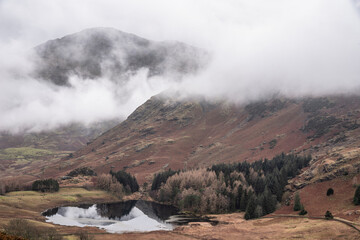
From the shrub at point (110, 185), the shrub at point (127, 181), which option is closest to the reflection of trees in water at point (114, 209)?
the shrub at point (110, 185)

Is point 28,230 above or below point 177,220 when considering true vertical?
above

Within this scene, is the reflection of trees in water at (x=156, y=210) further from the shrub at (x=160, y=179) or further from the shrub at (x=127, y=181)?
the shrub at (x=127, y=181)

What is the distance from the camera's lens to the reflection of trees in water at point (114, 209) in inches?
5239

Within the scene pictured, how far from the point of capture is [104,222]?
376 ft

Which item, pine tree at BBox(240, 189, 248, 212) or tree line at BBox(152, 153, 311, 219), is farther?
pine tree at BBox(240, 189, 248, 212)

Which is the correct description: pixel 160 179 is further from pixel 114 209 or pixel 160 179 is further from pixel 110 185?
pixel 114 209

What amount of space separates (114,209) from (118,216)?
1748cm

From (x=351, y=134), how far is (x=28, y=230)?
201565 mm

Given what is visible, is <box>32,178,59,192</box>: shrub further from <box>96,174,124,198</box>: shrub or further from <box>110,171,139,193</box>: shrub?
<box>110,171,139,193</box>: shrub

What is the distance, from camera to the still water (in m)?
107

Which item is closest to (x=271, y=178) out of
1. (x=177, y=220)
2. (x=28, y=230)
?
(x=177, y=220)

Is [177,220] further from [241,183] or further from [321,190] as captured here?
[321,190]

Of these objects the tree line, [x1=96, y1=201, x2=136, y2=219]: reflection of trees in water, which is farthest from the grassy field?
the tree line

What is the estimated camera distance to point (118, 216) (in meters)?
131
